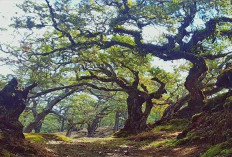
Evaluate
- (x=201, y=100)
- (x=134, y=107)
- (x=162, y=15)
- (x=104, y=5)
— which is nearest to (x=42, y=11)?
(x=104, y=5)

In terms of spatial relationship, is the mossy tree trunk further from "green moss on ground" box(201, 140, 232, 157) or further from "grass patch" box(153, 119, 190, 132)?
"grass patch" box(153, 119, 190, 132)

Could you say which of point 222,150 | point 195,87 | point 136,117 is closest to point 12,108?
point 222,150

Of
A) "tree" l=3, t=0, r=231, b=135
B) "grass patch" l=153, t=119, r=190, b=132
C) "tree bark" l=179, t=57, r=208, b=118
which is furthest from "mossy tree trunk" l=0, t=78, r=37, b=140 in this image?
"grass patch" l=153, t=119, r=190, b=132

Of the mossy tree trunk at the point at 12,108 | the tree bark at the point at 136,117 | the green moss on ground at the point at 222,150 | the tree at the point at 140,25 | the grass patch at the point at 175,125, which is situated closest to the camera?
the green moss on ground at the point at 222,150

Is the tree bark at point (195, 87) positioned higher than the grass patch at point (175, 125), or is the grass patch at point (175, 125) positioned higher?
the tree bark at point (195, 87)

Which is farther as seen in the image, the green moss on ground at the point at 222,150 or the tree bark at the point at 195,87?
the tree bark at the point at 195,87

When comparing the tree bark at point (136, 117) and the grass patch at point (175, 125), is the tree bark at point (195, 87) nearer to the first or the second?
the grass patch at point (175, 125)

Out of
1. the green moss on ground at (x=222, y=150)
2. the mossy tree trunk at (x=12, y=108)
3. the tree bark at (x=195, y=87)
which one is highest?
the tree bark at (x=195, y=87)

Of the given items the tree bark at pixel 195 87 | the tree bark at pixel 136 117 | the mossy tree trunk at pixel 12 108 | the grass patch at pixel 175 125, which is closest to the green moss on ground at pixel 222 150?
the mossy tree trunk at pixel 12 108

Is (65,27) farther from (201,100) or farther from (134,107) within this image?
(201,100)

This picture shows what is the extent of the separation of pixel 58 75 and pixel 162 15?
32.5ft

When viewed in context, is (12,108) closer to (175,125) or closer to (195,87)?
(175,125)

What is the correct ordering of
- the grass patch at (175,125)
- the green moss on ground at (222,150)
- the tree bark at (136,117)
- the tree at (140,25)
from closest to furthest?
1. the green moss on ground at (222,150)
2. the tree at (140,25)
3. the grass patch at (175,125)
4. the tree bark at (136,117)

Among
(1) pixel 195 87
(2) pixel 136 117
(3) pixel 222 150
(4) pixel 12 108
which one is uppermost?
(1) pixel 195 87
